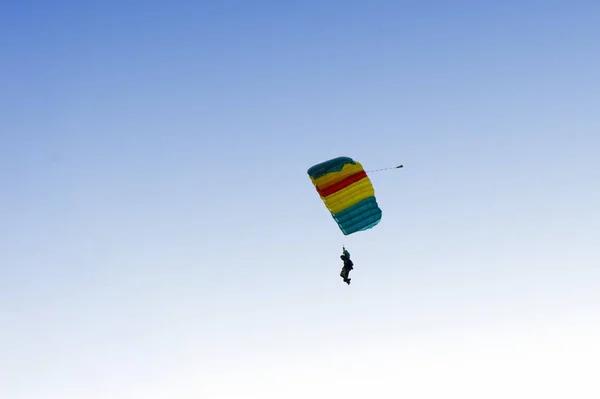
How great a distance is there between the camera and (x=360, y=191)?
421ft

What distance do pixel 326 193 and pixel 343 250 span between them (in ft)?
10.6

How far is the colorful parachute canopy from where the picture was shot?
128125 millimetres

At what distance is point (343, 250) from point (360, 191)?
3359 millimetres

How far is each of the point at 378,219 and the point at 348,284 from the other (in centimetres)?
356

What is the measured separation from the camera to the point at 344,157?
128 metres

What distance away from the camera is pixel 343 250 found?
425 feet

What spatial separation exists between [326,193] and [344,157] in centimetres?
200

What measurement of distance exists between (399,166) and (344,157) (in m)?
4.94

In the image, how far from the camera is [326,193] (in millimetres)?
128375

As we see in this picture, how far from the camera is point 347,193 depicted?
421 feet

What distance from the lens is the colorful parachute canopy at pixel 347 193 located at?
128125 millimetres
